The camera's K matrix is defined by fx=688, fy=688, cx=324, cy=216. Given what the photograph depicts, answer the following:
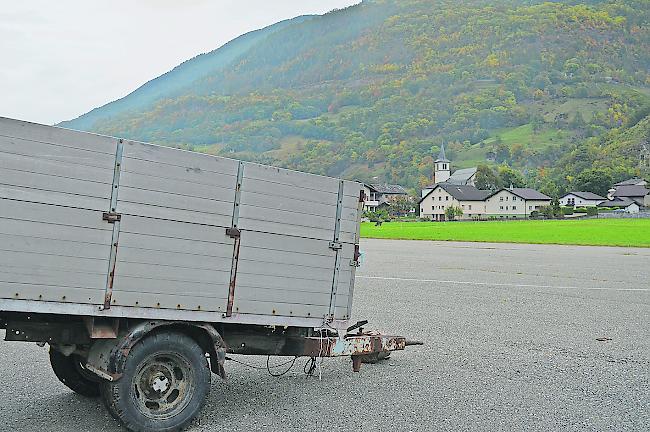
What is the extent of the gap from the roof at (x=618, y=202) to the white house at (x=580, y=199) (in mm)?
885

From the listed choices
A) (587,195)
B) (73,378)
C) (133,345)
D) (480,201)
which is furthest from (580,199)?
(133,345)

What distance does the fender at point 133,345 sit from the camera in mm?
5418

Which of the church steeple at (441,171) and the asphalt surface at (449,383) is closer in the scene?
the asphalt surface at (449,383)

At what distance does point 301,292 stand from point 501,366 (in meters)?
3.27

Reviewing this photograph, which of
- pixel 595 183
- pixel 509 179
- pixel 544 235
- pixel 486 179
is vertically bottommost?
pixel 544 235

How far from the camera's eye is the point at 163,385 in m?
5.73

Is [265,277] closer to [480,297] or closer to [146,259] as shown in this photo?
[146,259]

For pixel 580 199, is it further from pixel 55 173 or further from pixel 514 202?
pixel 55 173

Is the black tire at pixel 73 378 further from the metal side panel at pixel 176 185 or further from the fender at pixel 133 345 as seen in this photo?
the metal side panel at pixel 176 185

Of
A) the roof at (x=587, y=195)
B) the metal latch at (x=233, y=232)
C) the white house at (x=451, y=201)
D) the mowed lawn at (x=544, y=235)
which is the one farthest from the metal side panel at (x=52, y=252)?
the roof at (x=587, y=195)

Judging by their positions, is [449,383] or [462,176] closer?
[449,383]

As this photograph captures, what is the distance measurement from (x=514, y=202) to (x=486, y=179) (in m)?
22.9

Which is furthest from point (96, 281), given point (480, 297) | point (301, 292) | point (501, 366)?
point (480, 297)

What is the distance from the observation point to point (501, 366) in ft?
27.9
